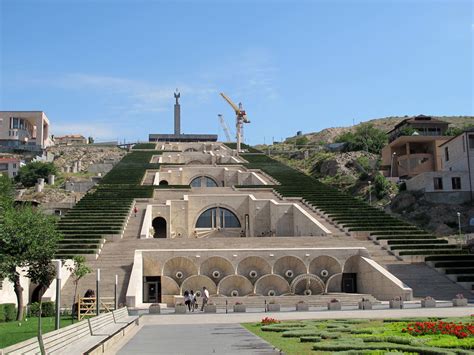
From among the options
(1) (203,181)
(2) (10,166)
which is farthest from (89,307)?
(2) (10,166)

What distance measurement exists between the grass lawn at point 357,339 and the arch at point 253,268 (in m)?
15.0

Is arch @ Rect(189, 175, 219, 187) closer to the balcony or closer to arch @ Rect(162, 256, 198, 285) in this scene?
the balcony

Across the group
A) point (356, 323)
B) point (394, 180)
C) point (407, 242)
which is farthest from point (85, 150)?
point (356, 323)

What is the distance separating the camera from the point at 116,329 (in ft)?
49.8

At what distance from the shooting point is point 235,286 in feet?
105

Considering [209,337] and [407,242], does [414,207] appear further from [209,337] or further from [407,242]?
[209,337]

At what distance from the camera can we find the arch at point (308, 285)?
105 ft

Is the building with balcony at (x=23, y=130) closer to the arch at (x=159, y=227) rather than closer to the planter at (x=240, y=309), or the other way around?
the arch at (x=159, y=227)

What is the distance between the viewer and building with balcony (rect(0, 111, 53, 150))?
124875 millimetres

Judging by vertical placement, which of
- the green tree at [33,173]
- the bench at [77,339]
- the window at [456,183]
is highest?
the green tree at [33,173]

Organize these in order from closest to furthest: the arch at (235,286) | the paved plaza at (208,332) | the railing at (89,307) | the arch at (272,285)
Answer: the paved plaza at (208,332) → the railing at (89,307) → the arch at (235,286) → the arch at (272,285)

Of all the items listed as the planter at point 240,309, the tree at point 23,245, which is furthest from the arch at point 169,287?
the planter at point 240,309

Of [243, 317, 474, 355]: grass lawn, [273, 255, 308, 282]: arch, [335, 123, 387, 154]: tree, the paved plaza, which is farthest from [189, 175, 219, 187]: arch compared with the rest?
[243, 317, 474, 355]: grass lawn

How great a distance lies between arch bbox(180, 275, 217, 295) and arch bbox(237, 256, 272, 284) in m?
2.11
